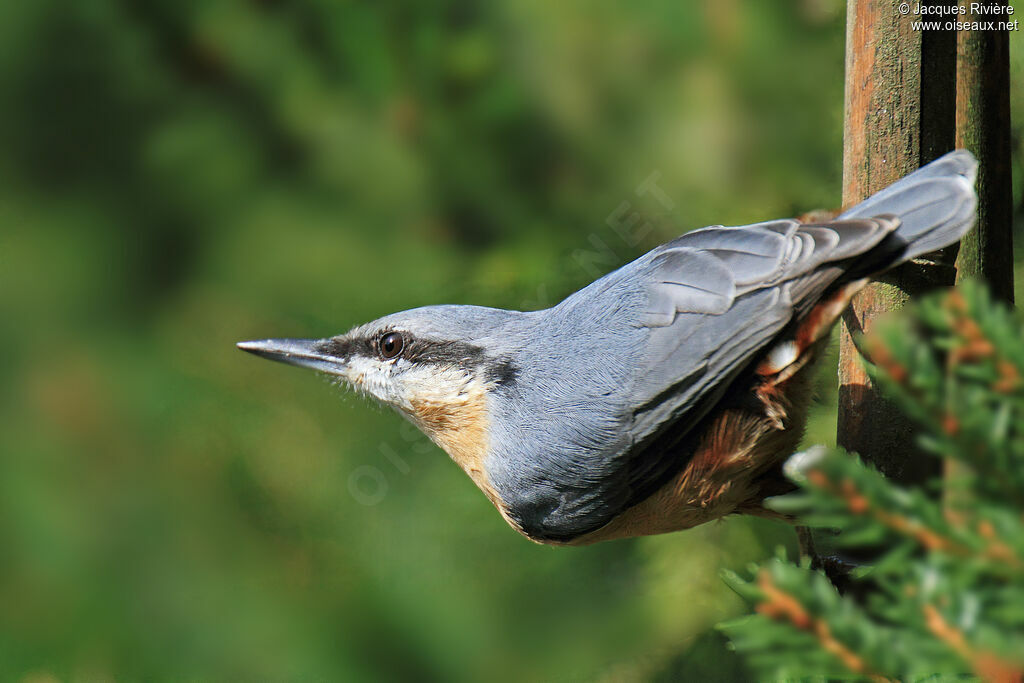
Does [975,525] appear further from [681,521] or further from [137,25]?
[137,25]

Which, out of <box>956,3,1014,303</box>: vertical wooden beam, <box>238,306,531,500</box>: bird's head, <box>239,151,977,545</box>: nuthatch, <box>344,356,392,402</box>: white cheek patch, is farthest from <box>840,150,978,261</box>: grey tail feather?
<box>344,356,392,402</box>: white cheek patch

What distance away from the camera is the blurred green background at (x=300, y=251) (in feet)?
7.36

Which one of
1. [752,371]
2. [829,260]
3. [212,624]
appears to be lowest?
[212,624]

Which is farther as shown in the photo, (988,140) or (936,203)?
(988,140)

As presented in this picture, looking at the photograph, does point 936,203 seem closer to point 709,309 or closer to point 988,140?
point 988,140

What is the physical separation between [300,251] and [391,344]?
898 millimetres

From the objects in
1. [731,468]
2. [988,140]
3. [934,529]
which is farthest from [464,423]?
[934,529]

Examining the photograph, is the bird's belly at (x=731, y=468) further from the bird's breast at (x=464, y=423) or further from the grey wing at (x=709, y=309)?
the bird's breast at (x=464, y=423)

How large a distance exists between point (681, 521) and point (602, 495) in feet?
0.57

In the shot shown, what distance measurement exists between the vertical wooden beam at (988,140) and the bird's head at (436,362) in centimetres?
76

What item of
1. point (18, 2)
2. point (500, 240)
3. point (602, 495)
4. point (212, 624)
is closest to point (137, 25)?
point (18, 2)

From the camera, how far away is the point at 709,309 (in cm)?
138

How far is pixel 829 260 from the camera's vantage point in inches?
49.3

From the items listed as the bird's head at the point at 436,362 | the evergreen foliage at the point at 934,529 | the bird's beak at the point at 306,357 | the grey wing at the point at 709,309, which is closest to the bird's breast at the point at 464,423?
the bird's head at the point at 436,362
